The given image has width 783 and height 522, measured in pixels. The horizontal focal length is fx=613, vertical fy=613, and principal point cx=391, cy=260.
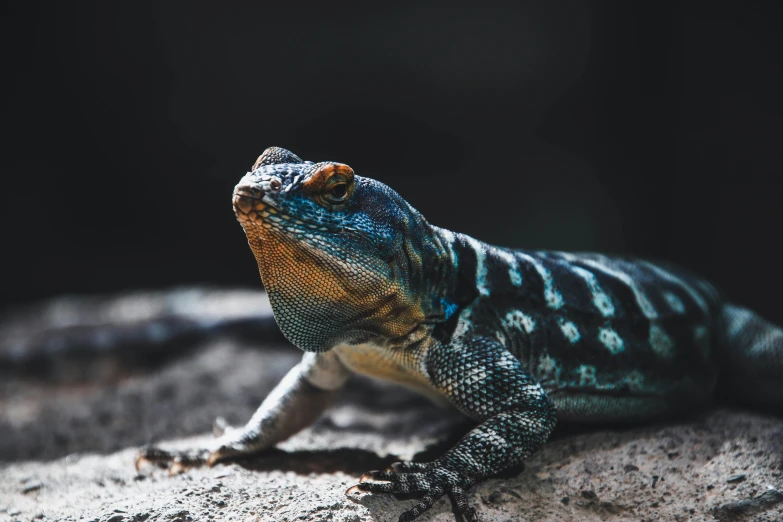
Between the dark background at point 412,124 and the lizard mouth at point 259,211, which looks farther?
the dark background at point 412,124

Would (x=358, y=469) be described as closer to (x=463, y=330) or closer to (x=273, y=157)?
(x=463, y=330)

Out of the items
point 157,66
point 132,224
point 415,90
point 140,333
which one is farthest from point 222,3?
point 140,333

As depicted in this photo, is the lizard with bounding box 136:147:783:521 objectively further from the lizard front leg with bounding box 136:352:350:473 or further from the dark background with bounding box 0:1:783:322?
the dark background with bounding box 0:1:783:322

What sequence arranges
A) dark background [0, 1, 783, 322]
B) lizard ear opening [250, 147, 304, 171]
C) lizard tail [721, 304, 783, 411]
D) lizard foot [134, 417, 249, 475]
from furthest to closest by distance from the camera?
dark background [0, 1, 783, 322]
lizard tail [721, 304, 783, 411]
lizard foot [134, 417, 249, 475]
lizard ear opening [250, 147, 304, 171]

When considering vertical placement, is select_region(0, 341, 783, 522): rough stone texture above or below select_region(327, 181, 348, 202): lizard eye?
below

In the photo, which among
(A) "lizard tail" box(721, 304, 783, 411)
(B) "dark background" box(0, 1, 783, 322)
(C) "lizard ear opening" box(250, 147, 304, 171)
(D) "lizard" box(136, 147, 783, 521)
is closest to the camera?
(D) "lizard" box(136, 147, 783, 521)

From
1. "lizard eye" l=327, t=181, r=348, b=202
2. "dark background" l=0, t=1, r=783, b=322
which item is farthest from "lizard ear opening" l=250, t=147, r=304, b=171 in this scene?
"dark background" l=0, t=1, r=783, b=322

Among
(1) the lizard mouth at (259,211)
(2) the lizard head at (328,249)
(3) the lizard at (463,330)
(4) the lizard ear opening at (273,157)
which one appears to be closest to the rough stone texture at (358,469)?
(3) the lizard at (463,330)

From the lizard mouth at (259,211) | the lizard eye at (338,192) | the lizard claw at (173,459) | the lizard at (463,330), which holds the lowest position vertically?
the lizard claw at (173,459)

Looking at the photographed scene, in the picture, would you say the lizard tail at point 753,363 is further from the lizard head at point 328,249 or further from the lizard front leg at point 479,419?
the lizard head at point 328,249
